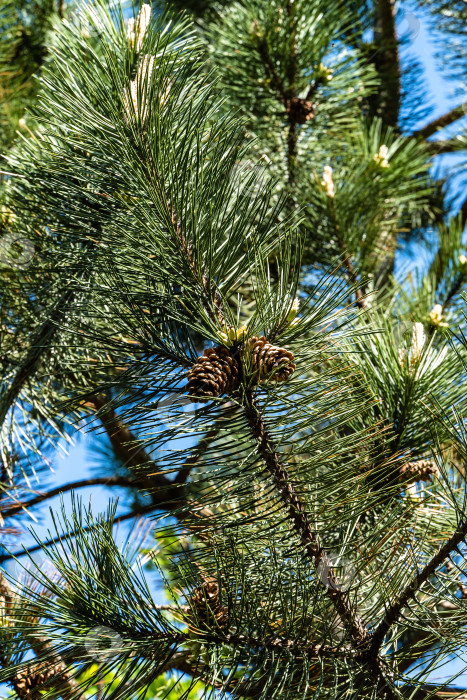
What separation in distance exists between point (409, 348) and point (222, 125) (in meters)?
0.44

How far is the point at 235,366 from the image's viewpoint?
0.70 metres

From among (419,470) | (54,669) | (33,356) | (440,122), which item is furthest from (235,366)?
(440,122)

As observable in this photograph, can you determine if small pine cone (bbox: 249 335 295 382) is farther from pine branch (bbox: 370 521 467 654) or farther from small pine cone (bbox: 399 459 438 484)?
small pine cone (bbox: 399 459 438 484)

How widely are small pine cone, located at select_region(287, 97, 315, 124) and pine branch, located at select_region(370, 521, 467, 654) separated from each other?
1.15 metres

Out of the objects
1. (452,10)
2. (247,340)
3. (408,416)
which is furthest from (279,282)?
(452,10)

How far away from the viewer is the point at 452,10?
2.42 metres

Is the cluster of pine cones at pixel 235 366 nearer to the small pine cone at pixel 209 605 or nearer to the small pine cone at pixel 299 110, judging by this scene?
the small pine cone at pixel 209 605

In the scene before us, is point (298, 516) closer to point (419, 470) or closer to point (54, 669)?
point (419, 470)

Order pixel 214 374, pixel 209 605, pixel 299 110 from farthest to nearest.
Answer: pixel 299 110, pixel 209 605, pixel 214 374

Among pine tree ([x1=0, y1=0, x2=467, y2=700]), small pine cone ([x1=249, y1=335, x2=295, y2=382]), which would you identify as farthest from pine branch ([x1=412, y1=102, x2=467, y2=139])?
small pine cone ([x1=249, y1=335, x2=295, y2=382])

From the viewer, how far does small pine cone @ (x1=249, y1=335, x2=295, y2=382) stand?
688 mm

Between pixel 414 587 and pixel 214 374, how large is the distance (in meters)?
0.30

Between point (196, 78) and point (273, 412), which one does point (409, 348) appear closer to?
point (273, 412)

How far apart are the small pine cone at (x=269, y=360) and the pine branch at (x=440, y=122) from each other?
80.1 inches
